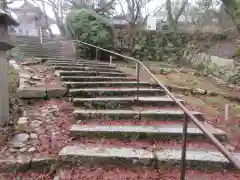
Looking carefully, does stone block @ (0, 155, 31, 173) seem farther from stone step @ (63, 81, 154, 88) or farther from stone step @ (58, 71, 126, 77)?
stone step @ (58, 71, 126, 77)

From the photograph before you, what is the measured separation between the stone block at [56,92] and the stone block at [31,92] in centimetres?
9

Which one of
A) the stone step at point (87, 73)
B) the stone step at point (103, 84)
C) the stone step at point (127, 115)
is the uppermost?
the stone step at point (87, 73)

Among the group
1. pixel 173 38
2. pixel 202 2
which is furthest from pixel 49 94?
pixel 202 2

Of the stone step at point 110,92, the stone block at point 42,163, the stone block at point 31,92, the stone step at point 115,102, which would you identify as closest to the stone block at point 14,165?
the stone block at point 42,163

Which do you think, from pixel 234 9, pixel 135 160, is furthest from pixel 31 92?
pixel 234 9

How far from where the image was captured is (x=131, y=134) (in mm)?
2646

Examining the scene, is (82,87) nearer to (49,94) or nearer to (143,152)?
(49,94)

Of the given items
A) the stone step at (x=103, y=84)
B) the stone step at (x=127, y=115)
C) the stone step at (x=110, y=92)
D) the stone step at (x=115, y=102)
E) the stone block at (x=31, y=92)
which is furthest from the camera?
the stone step at (x=103, y=84)

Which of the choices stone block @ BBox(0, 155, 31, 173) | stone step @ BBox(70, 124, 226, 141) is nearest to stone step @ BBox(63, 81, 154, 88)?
stone step @ BBox(70, 124, 226, 141)

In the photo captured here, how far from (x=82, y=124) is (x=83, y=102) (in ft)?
1.77

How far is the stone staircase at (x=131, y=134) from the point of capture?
2.22m

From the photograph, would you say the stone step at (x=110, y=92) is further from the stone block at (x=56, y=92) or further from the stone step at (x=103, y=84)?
the stone step at (x=103, y=84)

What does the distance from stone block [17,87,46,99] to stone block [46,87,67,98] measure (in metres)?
0.09

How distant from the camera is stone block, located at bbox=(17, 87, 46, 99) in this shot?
350 cm
